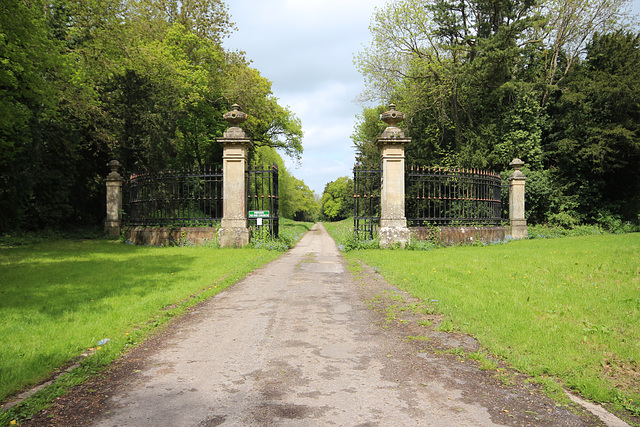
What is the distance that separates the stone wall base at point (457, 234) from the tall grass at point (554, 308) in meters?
3.98

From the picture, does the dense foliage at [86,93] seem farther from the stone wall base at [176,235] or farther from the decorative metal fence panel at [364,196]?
the decorative metal fence panel at [364,196]

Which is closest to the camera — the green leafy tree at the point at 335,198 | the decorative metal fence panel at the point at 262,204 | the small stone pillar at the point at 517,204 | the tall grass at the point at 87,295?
the tall grass at the point at 87,295

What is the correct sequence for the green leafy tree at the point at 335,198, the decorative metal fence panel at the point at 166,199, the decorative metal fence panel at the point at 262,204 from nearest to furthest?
the decorative metal fence panel at the point at 262,204
the decorative metal fence panel at the point at 166,199
the green leafy tree at the point at 335,198

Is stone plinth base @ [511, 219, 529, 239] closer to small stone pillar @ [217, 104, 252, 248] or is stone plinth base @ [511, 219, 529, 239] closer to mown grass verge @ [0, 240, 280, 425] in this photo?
mown grass verge @ [0, 240, 280, 425]

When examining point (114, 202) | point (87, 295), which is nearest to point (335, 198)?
point (114, 202)

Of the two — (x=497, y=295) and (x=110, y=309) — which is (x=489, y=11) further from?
(x=110, y=309)

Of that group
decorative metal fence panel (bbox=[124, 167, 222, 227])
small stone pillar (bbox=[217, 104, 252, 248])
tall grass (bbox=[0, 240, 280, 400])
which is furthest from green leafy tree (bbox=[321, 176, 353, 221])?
tall grass (bbox=[0, 240, 280, 400])

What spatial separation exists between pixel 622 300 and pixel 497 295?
1.60 meters

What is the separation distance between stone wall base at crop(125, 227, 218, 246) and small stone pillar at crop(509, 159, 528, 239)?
12329 mm

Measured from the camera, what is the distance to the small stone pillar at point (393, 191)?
13.3 m

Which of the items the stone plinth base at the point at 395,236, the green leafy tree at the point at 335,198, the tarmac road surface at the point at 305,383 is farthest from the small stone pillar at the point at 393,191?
the green leafy tree at the point at 335,198

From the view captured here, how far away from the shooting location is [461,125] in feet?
86.9

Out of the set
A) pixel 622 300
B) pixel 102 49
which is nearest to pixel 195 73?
pixel 102 49

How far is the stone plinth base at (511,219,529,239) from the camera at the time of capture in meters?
16.4
